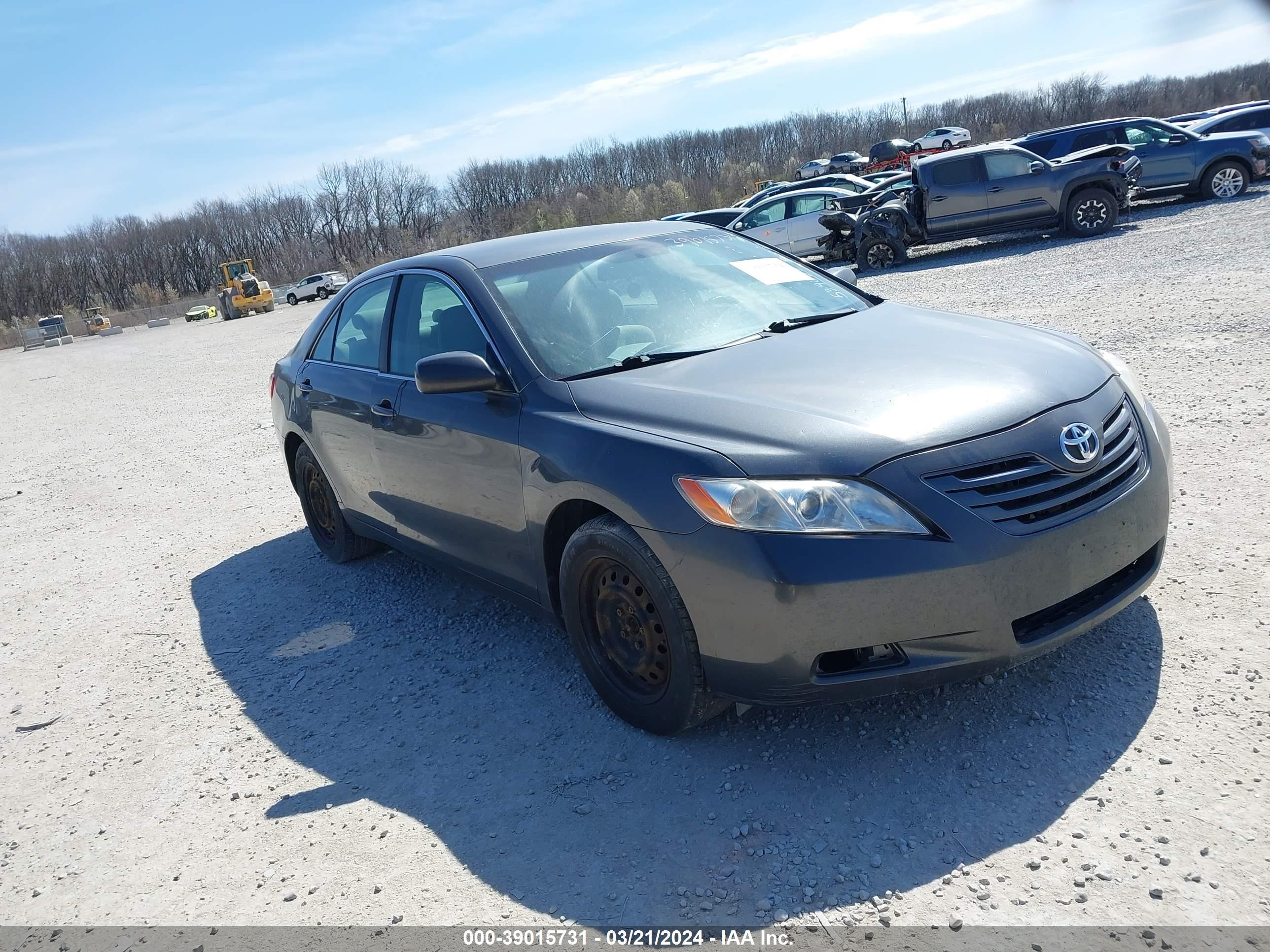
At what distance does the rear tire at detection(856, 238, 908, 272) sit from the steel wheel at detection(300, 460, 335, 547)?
1426cm

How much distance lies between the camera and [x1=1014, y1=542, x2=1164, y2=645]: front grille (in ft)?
9.29

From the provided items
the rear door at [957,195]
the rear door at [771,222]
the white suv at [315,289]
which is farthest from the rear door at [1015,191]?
the white suv at [315,289]

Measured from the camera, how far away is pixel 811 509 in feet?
8.91

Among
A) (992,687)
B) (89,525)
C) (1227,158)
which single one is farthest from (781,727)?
(1227,158)

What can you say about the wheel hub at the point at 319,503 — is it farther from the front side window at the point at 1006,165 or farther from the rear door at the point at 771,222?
the rear door at the point at 771,222

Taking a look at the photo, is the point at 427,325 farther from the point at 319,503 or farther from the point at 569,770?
the point at 569,770

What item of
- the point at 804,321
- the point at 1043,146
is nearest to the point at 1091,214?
the point at 1043,146

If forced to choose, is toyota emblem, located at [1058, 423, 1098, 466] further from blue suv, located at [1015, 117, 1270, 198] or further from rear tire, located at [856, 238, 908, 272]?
blue suv, located at [1015, 117, 1270, 198]

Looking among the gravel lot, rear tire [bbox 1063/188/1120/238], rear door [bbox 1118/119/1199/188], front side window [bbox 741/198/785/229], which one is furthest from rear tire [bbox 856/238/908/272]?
the gravel lot

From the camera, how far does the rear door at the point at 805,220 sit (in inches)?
800

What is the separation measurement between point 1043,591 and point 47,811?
11.9 feet

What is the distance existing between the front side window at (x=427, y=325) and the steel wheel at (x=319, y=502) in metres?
1.36

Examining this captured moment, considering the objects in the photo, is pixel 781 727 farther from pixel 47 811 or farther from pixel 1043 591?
pixel 47 811

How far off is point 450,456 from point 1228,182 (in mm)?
19299
